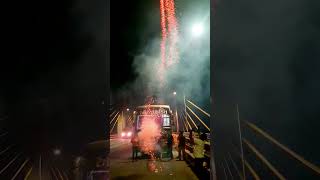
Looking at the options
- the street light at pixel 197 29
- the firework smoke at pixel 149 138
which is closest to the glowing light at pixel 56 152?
the firework smoke at pixel 149 138

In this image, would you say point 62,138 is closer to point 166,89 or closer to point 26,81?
point 26,81

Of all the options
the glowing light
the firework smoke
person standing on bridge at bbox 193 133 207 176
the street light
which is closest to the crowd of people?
person standing on bridge at bbox 193 133 207 176

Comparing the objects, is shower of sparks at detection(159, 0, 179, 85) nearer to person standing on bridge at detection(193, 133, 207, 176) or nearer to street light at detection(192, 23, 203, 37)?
street light at detection(192, 23, 203, 37)

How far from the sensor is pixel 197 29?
19.0ft

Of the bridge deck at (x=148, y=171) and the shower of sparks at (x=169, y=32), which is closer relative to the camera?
the bridge deck at (x=148, y=171)

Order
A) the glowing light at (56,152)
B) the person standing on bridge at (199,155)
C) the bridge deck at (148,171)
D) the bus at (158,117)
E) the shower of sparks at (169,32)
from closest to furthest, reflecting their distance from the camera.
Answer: the glowing light at (56,152)
the bridge deck at (148,171)
the person standing on bridge at (199,155)
the shower of sparks at (169,32)
the bus at (158,117)

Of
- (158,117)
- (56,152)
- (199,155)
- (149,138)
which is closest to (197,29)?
(199,155)

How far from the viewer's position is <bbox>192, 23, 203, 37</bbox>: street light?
5.70 m

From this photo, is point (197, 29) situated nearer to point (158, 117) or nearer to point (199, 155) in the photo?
point (199, 155)

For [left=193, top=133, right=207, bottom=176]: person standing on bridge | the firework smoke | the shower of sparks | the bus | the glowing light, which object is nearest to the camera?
the glowing light

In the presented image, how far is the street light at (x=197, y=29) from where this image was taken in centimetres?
570

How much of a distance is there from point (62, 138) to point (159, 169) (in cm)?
186

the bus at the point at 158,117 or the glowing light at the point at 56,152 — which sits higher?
the bus at the point at 158,117

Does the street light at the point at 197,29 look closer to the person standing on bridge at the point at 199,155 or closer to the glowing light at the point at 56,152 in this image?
the person standing on bridge at the point at 199,155
